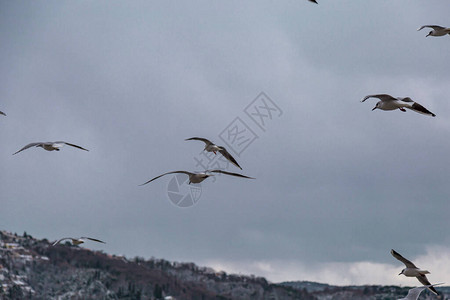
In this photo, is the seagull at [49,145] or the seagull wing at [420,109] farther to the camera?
the seagull at [49,145]

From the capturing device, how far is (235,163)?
37.8 metres

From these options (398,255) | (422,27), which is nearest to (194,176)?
(398,255)

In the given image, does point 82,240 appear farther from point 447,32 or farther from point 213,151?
point 447,32

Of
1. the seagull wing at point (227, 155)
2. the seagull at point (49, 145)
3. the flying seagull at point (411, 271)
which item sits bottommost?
the flying seagull at point (411, 271)

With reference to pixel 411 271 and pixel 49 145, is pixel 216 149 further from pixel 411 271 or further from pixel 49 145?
pixel 411 271

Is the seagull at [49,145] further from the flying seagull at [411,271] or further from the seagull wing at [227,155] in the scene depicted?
the flying seagull at [411,271]

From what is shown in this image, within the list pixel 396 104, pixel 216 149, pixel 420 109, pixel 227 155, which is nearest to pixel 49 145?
pixel 216 149

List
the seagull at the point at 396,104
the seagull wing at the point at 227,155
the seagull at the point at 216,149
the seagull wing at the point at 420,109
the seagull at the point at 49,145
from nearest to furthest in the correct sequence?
the seagull wing at the point at 420,109, the seagull at the point at 396,104, the seagull at the point at 49,145, the seagull at the point at 216,149, the seagull wing at the point at 227,155

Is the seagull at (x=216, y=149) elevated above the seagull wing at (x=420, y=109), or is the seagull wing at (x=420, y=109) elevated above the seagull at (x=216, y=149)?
the seagull at (x=216, y=149)

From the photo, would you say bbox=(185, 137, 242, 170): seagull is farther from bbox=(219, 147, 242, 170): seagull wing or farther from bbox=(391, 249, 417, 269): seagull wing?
bbox=(391, 249, 417, 269): seagull wing

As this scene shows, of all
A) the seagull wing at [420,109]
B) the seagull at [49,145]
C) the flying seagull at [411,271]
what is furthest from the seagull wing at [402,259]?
the seagull at [49,145]

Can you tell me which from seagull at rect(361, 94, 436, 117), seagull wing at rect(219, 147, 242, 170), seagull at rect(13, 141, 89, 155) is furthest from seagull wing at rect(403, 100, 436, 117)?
seagull at rect(13, 141, 89, 155)

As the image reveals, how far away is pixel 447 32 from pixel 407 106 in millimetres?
6544

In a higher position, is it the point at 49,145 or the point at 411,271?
the point at 49,145
